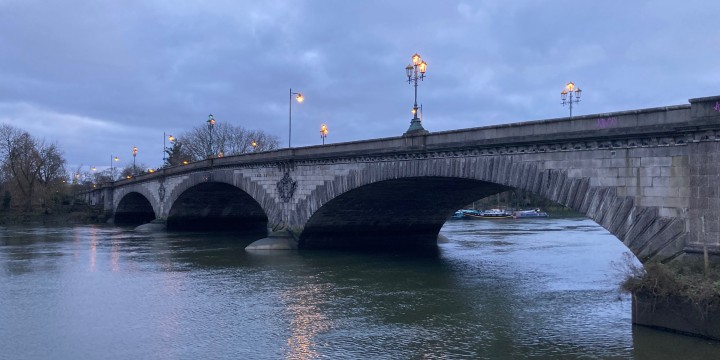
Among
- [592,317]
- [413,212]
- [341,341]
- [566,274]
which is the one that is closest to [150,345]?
[341,341]

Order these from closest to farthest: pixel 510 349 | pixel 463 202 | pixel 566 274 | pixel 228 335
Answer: pixel 510 349
pixel 228 335
pixel 566 274
pixel 463 202

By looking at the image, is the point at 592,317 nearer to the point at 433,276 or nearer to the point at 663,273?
the point at 663,273

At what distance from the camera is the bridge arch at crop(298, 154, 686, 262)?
19.4 m

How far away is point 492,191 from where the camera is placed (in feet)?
132

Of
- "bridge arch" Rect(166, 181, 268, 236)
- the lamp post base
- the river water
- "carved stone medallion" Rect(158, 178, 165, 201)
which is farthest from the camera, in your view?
"carved stone medallion" Rect(158, 178, 165, 201)

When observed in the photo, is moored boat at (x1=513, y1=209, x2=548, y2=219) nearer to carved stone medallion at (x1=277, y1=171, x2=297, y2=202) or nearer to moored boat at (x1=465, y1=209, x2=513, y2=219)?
moored boat at (x1=465, y1=209, x2=513, y2=219)

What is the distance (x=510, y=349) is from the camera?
52.3ft

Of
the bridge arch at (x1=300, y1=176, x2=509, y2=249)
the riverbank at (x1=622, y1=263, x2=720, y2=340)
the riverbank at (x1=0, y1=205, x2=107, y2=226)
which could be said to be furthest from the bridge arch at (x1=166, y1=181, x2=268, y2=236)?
the riverbank at (x1=622, y1=263, x2=720, y2=340)

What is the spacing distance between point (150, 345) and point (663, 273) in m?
13.4

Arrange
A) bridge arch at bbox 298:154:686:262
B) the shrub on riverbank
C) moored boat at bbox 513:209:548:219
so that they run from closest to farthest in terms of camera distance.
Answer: the shrub on riverbank < bridge arch at bbox 298:154:686:262 < moored boat at bbox 513:209:548:219

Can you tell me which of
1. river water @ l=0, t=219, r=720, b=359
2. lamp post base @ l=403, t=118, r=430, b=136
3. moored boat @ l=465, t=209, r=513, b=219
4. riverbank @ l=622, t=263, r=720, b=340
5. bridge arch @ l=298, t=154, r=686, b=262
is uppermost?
lamp post base @ l=403, t=118, r=430, b=136

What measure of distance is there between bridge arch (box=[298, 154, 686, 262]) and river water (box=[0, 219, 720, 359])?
2.66 m

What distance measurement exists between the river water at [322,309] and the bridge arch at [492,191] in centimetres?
266

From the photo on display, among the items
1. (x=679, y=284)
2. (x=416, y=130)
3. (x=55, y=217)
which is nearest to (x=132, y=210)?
(x=55, y=217)
